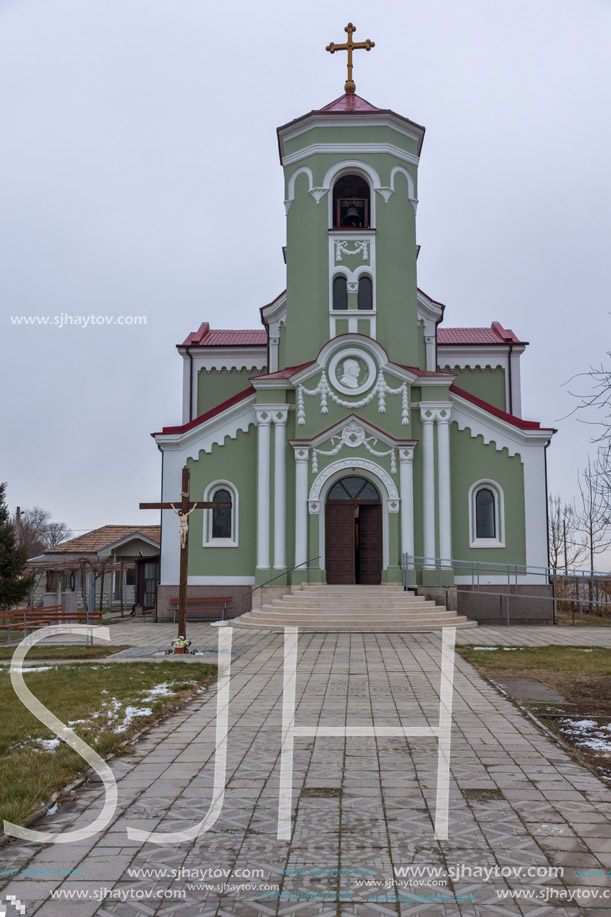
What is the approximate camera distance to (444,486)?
20.3 metres

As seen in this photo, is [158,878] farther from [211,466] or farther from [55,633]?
[211,466]

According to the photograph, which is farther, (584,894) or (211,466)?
(211,466)

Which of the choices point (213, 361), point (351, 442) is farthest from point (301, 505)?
point (213, 361)

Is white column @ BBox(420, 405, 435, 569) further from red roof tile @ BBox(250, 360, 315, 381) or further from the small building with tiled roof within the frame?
the small building with tiled roof

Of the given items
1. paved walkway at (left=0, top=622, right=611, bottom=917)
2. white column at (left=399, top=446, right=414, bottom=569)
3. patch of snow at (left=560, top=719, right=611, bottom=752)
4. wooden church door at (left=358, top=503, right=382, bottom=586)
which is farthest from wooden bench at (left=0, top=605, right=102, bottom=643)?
patch of snow at (left=560, top=719, right=611, bottom=752)

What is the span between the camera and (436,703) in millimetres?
8641

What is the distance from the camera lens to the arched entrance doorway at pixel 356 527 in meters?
20.4

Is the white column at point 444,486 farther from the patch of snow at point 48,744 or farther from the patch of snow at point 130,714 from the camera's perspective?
the patch of snow at point 48,744

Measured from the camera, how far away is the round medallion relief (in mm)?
20578

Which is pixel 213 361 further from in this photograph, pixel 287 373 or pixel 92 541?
pixel 92 541

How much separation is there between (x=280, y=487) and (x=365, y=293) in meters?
5.90

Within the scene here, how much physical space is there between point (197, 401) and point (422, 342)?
7.85 meters

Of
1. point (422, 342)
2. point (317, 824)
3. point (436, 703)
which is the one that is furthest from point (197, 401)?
point (317, 824)

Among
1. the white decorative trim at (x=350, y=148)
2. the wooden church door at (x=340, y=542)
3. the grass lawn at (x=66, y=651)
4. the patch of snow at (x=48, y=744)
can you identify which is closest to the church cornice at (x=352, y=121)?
the white decorative trim at (x=350, y=148)
